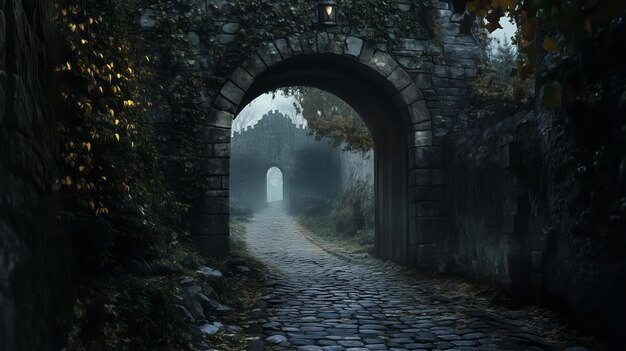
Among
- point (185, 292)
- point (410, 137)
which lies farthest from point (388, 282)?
point (185, 292)

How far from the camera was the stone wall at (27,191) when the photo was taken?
2230mm

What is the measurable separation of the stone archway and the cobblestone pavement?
2.59 ft

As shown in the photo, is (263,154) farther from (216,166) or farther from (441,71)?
(216,166)

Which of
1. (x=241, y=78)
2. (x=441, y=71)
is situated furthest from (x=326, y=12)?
(x=441, y=71)

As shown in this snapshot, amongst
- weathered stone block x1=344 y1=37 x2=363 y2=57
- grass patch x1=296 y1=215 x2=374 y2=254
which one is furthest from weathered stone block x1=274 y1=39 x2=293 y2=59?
grass patch x1=296 y1=215 x2=374 y2=254

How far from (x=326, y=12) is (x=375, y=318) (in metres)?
5.17

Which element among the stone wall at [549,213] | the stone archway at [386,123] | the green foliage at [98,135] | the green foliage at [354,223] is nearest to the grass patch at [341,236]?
the green foliage at [354,223]

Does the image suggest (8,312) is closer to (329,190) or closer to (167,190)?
(167,190)

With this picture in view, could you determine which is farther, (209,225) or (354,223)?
(354,223)

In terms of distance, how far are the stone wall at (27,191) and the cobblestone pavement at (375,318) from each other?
208cm

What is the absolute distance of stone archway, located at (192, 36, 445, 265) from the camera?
28.2ft

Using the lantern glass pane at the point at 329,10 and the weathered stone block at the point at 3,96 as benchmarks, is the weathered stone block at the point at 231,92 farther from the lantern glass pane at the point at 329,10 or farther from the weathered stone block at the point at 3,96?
the weathered stone block at the point at 3,96

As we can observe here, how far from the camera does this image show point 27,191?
8.44 feet

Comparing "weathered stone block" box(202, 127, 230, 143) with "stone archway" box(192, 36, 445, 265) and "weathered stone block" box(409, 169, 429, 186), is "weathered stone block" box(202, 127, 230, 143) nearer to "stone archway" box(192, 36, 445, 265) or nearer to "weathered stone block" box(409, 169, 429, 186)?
"stone archway" box(192, 36, 445, 265)
